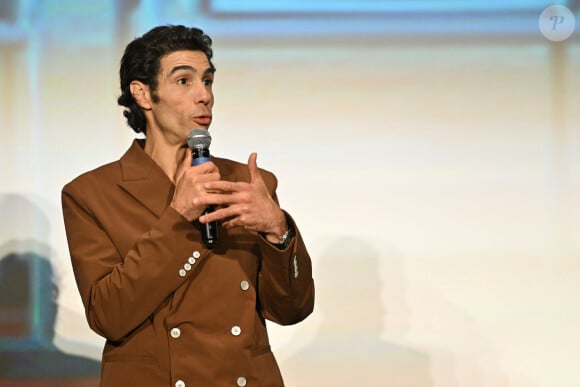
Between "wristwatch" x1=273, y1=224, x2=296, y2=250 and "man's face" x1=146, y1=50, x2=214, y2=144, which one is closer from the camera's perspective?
"wristwatch" x1=273, y1=224, x2=296, y2=250

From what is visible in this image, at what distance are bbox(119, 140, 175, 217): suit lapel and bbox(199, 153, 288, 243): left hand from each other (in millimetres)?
176

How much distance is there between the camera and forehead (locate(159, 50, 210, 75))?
2139 millimetres

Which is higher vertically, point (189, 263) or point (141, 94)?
A: point (141, 94)

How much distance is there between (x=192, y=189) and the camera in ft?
6.07

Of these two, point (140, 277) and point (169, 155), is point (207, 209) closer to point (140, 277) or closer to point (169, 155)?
point (140, 277)

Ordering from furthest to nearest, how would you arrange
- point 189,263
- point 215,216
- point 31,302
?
point 31,302
point 189,263
point 215,216

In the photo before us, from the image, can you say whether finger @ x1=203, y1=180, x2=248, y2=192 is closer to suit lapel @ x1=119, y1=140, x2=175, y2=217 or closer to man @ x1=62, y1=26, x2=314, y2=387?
man @ x1=62, y1=26, x2=314, y2=387

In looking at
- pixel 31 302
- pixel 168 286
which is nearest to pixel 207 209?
pixel 168 286

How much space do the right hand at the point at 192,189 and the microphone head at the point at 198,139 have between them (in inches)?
1.2

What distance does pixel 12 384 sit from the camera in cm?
304

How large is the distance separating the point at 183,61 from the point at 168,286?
0.52 metres

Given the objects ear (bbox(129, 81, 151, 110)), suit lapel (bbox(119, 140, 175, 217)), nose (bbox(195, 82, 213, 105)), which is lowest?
suit lapel (bbox(119, 140, 175, 217))

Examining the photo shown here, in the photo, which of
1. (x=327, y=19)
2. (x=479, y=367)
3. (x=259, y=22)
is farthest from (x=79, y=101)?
(x=479, y=367)

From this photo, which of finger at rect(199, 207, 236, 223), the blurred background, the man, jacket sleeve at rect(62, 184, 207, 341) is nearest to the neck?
the man
